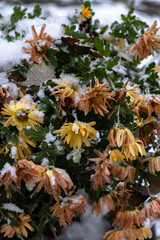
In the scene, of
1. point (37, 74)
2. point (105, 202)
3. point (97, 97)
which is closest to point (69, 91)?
point (97, 97)

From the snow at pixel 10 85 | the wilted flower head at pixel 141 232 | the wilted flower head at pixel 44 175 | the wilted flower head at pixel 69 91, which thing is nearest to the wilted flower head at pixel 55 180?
the wilted flower head at pixel 44 175

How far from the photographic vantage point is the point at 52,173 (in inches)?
30.3

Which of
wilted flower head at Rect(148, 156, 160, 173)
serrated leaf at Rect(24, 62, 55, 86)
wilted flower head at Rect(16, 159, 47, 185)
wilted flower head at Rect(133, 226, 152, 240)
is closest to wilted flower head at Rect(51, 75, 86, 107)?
serrated leaf at Rect(24, 62, 55, 86)

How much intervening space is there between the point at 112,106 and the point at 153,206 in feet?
1.21

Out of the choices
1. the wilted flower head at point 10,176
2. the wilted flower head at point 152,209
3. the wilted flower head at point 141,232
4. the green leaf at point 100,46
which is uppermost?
the green leaf at point 100,46

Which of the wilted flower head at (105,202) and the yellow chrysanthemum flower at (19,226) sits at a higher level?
the wilted flower head at (105,202)

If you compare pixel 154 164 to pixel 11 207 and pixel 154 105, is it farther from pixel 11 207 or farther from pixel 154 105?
pixel 11 207

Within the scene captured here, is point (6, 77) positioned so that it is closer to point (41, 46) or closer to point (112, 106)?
point (41, 46)

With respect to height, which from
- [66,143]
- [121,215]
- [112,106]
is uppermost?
[112,106]

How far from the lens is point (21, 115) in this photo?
86cm

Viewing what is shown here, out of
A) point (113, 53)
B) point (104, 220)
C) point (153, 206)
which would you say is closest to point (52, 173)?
point (153, 206)

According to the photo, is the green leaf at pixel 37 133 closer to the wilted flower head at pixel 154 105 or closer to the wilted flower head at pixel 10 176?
the wilted flower head at pixel 10 176

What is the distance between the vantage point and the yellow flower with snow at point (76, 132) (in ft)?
2.68

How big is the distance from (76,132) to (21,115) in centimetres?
19
